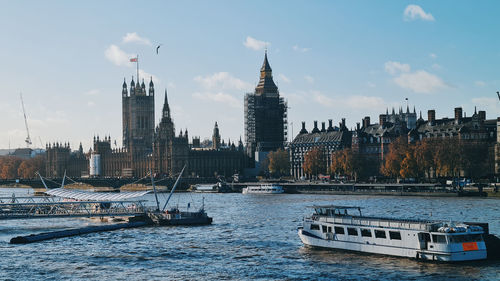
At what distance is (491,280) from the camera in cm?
4925

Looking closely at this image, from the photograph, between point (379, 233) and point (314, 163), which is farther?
point (314, 163)

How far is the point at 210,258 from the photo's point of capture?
A: 2363 inches

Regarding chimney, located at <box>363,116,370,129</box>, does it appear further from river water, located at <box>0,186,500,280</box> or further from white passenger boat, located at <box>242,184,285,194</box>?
river water, located at <box>0,186,500,280</box>

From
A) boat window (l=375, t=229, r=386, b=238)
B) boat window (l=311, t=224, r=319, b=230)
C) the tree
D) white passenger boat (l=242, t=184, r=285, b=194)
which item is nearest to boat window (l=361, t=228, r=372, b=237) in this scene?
boat window (l=375, t=229, r=386, b=238)

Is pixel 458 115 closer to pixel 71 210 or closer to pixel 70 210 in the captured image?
pixel 70 210

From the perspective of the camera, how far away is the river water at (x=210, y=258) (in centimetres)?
5256

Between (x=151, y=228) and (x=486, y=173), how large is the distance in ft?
279

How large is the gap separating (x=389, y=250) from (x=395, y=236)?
3.83 feet

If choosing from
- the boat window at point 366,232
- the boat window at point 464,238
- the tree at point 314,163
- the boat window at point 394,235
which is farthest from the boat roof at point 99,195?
the tree at point 314,163

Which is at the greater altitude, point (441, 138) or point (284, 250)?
point (441, 138)

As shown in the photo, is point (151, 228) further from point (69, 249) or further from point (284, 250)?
point (284, 250)

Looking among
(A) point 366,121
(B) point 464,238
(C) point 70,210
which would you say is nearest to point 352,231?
(B) point 464,238

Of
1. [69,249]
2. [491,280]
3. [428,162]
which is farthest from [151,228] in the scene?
[428,162]

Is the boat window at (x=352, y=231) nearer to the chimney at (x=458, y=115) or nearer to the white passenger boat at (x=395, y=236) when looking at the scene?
the white passenger boat at (x=395, y=236)
